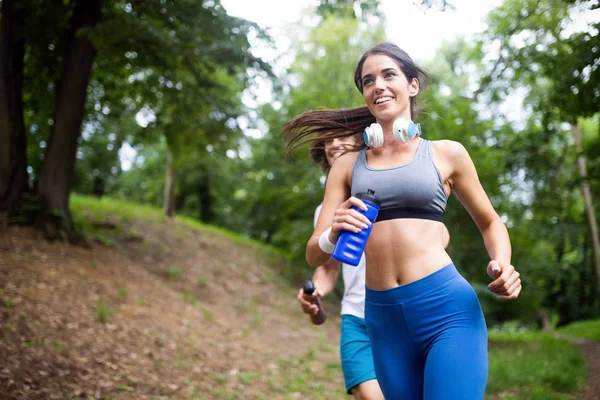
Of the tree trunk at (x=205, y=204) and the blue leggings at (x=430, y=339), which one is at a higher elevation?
the tree trunk at (x=205, y=204)

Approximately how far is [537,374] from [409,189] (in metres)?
6.06

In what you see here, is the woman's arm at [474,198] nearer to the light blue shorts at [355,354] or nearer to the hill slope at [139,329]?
the light blue shorts at [355,354]

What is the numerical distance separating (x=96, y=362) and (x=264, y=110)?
1219 centimetres

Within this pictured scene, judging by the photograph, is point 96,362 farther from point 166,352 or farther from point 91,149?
point 91,149

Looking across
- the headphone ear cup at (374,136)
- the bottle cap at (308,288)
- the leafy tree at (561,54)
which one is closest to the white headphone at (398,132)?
the headphone ear cup at (374,136)

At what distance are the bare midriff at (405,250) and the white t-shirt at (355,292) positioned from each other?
3.74 ft

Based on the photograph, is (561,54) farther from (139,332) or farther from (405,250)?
(139,332)

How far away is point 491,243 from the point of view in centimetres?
239

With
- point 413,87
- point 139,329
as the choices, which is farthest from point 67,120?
point 413,87

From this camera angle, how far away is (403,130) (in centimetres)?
240

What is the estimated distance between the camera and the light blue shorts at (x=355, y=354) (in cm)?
328

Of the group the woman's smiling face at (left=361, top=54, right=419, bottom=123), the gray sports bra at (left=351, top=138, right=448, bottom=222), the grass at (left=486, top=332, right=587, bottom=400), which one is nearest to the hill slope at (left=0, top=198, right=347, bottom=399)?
the grass at (left=486, top=332, right=587, bottom=400)

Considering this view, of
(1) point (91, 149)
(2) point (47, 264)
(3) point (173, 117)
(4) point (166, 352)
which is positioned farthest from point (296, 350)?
(1) point (91, 149)

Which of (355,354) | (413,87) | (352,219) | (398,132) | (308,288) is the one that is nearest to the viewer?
(352,219)
